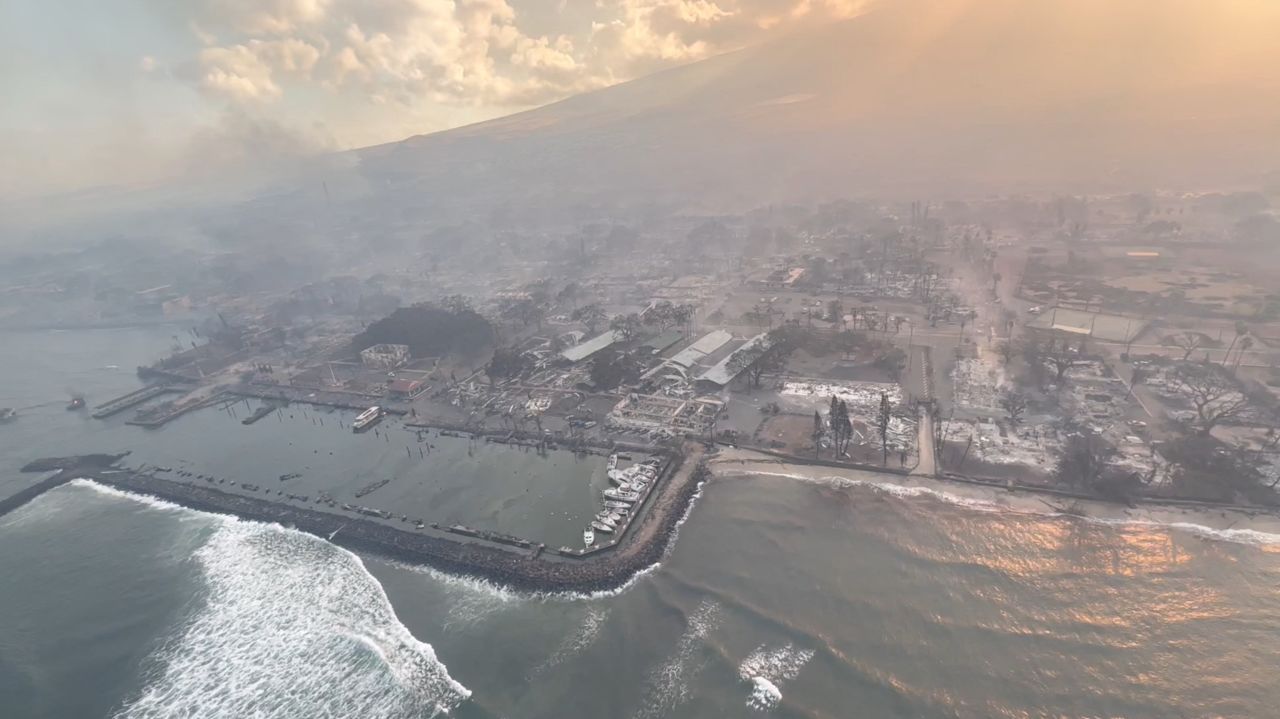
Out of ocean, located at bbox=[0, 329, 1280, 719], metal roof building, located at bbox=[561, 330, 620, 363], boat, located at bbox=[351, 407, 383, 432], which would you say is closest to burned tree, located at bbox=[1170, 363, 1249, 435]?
ocean, located at bbox=[0, 329, 1280, 719]

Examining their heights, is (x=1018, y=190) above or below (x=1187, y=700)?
above

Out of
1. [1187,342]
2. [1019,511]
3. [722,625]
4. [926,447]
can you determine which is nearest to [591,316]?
[926,447]

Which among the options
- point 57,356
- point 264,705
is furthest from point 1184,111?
point 57,356

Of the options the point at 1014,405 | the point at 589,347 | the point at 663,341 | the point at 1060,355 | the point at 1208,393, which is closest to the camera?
the point at 1014,405

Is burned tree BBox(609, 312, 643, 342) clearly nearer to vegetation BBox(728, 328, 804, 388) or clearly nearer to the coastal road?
vegetation BBox(728, 328, 804, 388)

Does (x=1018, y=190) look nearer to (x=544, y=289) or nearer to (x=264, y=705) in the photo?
(x=544, y=289)

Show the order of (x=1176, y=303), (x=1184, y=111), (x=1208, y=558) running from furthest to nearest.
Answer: (x=1184, y=111) → (x=1176, y=303) → (x=1208, y=558)

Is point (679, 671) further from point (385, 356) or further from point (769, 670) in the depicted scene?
point (385, 356)
